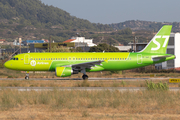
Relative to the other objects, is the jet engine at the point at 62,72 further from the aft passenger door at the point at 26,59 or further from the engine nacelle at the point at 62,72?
the aft passenger door at the point at 26,59

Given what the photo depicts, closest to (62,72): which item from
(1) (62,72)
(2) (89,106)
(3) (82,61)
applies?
(1) (62,72)

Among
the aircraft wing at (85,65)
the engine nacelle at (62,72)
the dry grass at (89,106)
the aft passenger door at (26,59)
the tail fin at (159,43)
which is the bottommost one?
the dry grass at (89,106)

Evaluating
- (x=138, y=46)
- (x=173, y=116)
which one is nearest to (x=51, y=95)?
(x=173, y=116)

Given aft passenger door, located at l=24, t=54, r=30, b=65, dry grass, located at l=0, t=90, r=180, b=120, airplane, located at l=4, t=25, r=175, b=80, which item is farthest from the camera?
aft passenger door, located at l=24, t=54, r=30, b=65

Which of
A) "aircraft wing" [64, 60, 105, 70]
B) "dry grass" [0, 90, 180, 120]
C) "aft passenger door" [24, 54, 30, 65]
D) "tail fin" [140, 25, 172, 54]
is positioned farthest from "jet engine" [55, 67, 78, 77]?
"dry grass" [0, 90, 180, 120]

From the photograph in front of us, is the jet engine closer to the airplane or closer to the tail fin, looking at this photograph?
the airplane

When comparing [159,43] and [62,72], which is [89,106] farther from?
[159,43]

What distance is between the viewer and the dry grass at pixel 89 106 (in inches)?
586

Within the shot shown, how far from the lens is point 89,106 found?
57.0 feet

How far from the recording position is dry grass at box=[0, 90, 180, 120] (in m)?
14.9

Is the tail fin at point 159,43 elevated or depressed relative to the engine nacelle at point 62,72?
elevated

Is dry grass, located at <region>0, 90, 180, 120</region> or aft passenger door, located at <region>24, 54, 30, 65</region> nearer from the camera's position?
dry grass, located at <region>0, 90, 180, 120</region>

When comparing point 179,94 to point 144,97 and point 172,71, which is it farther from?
point 172,71

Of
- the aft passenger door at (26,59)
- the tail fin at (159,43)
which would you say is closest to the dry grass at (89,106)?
the aft passenger door at (26,59)
